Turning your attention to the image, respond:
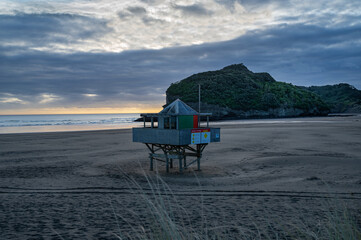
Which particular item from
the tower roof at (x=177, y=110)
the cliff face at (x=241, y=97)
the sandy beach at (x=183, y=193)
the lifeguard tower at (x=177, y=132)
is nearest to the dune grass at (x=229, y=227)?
the sandy beach at (x=183, y=193)

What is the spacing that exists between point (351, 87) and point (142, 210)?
21905 cm

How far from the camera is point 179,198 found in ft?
30.4

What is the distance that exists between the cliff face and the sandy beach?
64455 mm

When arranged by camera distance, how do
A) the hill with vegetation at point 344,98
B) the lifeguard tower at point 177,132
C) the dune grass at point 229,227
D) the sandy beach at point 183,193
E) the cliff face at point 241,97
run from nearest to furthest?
A: the dune grass at point 229,227 → the sandy beach at point 183,193 → the lifeguard tower at point 177,132 → the cliff face at point 241,97 → the hill with vegetation at point 344,98

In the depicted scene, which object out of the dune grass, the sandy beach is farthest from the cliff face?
the dune grass

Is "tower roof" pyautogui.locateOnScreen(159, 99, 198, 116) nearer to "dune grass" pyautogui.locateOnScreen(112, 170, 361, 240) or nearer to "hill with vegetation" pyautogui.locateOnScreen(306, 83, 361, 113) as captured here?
"dune grass" pyautogui.locateOnScreen(112, 170, 361, 240)

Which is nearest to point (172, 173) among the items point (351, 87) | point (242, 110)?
point (242, 110)

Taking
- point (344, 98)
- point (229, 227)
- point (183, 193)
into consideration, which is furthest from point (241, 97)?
point (344, 98)

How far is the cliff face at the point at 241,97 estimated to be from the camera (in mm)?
82875

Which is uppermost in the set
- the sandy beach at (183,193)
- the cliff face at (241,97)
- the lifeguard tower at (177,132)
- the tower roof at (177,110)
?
the cliff face at (241,97)

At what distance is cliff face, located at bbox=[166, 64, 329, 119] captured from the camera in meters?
82.9

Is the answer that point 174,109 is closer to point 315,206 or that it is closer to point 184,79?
point 315,206

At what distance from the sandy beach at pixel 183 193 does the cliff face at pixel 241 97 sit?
64.5 meters

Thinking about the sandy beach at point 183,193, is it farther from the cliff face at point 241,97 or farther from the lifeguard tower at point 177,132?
the cliff face at point 241,97
